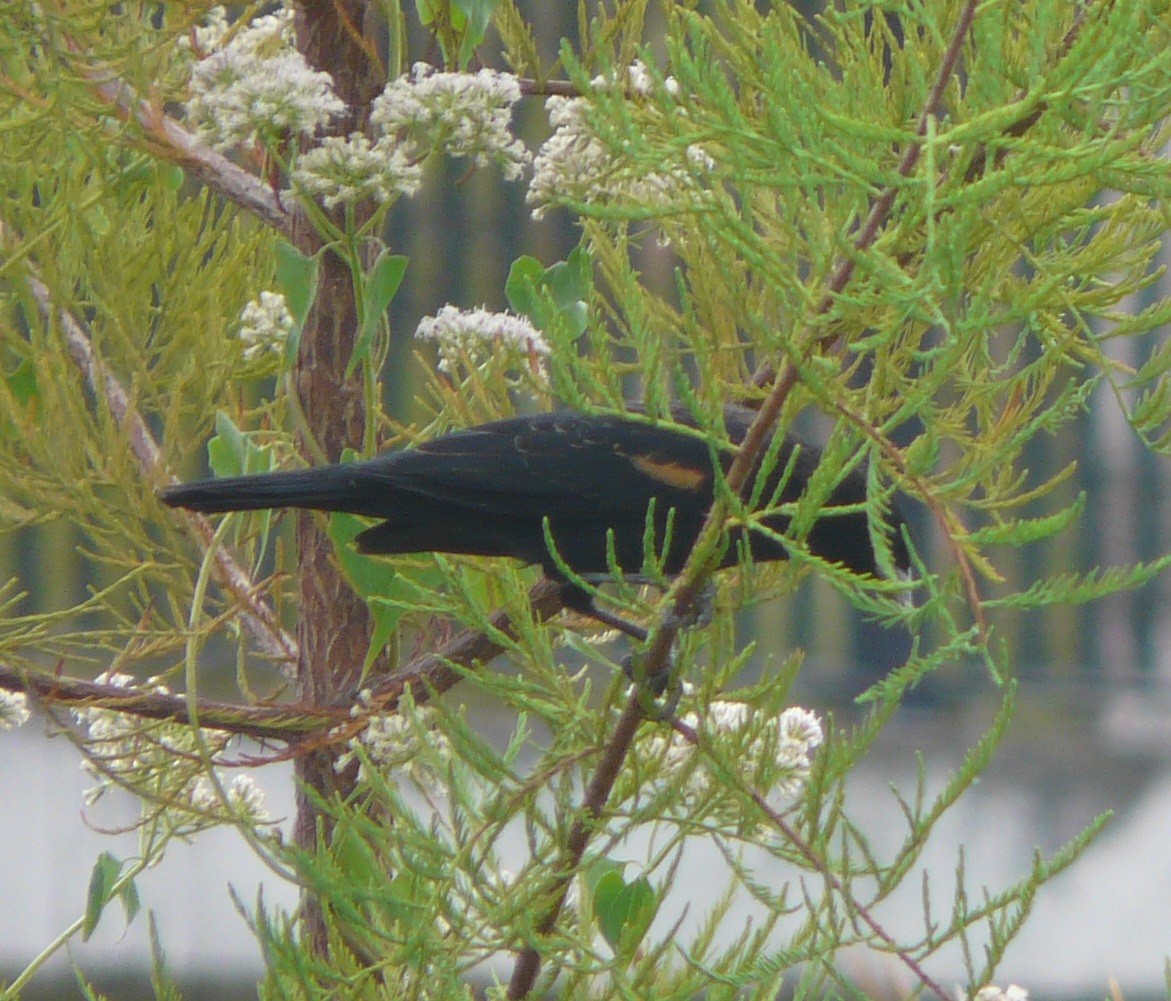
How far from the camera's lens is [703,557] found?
627 millimetres

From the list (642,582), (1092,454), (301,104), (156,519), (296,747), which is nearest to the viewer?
(301,104)

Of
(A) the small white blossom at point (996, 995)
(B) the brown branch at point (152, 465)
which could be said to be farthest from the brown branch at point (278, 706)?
(A) the small white blossom at point (996, 995)

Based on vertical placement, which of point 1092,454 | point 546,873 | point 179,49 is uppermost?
point 1092,454

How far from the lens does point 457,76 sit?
82 cm

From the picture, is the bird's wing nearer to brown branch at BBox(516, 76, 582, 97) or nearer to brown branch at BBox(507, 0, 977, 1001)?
brown branch at BBox(516, 76, 582, 97)

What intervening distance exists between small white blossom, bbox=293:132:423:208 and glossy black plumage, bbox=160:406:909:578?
0.26m

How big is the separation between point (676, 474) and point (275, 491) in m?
0.41

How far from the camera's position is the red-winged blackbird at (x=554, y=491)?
1124 millimetres

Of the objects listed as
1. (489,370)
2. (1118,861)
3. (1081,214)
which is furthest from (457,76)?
(1118,861)

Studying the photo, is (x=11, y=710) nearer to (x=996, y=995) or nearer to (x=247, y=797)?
(x=247, y=797)

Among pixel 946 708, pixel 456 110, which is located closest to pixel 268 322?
pixel 456 110

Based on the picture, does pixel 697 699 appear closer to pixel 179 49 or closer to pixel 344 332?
pixel 344 332

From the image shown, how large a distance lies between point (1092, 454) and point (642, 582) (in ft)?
6.86

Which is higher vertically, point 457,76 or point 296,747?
point 457,76
